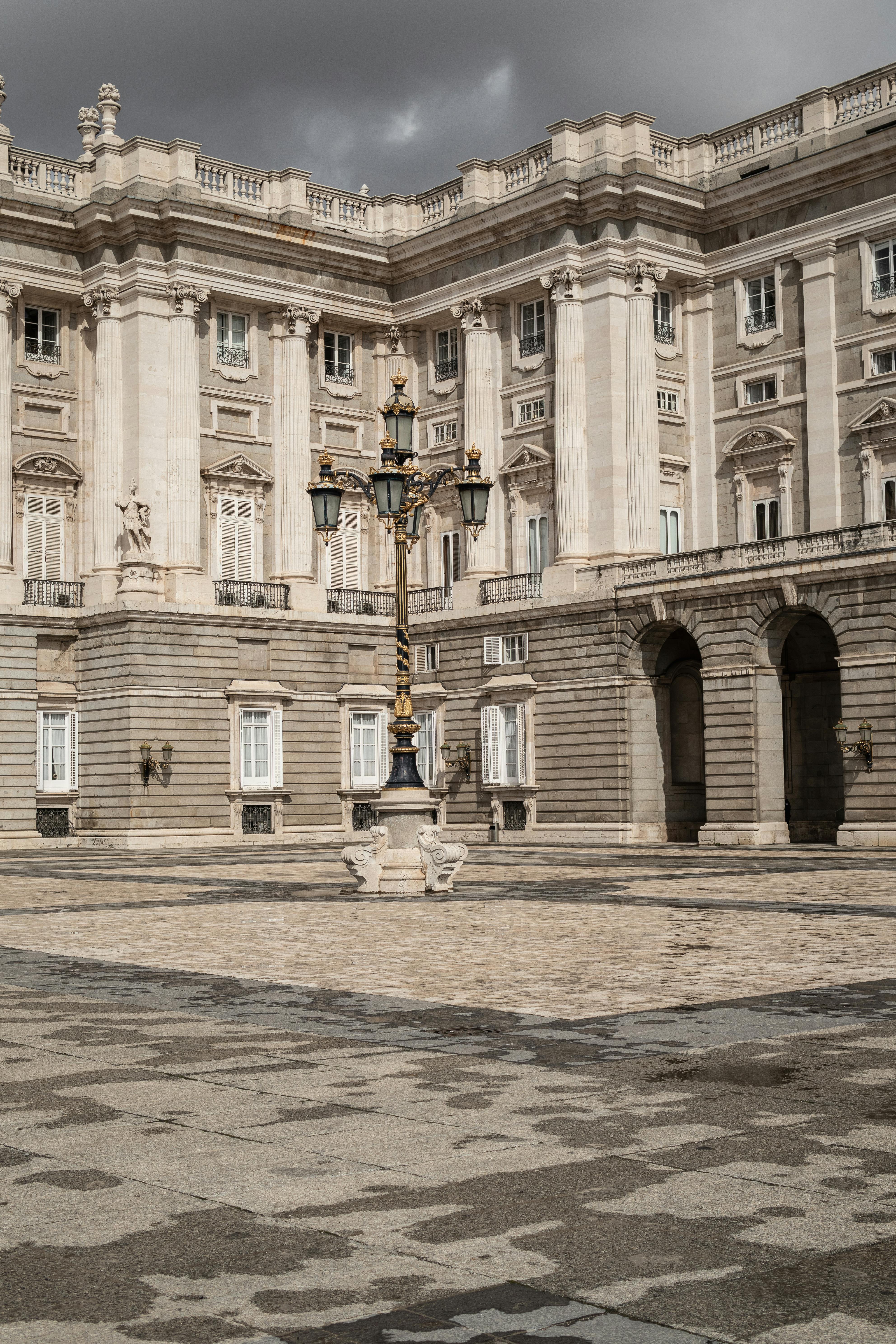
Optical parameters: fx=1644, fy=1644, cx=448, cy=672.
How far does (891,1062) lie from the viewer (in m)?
8.71

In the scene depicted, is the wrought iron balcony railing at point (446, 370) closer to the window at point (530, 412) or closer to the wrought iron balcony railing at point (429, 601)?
the window at point (530, 412)

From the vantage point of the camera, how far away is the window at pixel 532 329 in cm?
5044

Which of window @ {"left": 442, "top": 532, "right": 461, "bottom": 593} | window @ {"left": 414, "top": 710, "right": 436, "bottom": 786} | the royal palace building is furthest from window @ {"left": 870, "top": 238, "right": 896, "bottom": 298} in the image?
window @ {"left": 414, "top": 710, "right": 436, "bottom": 786}

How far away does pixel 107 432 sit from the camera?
1921 inches

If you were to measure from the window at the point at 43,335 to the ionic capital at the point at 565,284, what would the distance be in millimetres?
14926

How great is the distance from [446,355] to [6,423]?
1456 cm

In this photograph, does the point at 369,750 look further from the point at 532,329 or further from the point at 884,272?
the point at 884,272

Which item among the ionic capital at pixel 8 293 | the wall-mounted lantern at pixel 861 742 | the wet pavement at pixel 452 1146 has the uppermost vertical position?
the ionic capital at pixel 8 293

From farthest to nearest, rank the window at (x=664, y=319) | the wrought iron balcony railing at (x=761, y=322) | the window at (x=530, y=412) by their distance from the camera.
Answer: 1. the window at (x=530, y=412)
2. the window at (x=664, y=319)
3. the wrought iron balcony railing at (x=761, y=322)

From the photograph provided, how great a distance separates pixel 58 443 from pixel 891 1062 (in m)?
44.2

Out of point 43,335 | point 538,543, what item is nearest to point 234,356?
point 43,335

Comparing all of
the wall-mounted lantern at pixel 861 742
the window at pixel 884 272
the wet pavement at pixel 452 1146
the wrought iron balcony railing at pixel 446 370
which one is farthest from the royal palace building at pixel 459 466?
the wet pavement at pixel 452 1146

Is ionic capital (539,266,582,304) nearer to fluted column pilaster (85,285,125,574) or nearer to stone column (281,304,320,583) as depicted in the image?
stone column (281,304,320,583)

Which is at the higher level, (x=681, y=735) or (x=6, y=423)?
(x=6, y=423)
